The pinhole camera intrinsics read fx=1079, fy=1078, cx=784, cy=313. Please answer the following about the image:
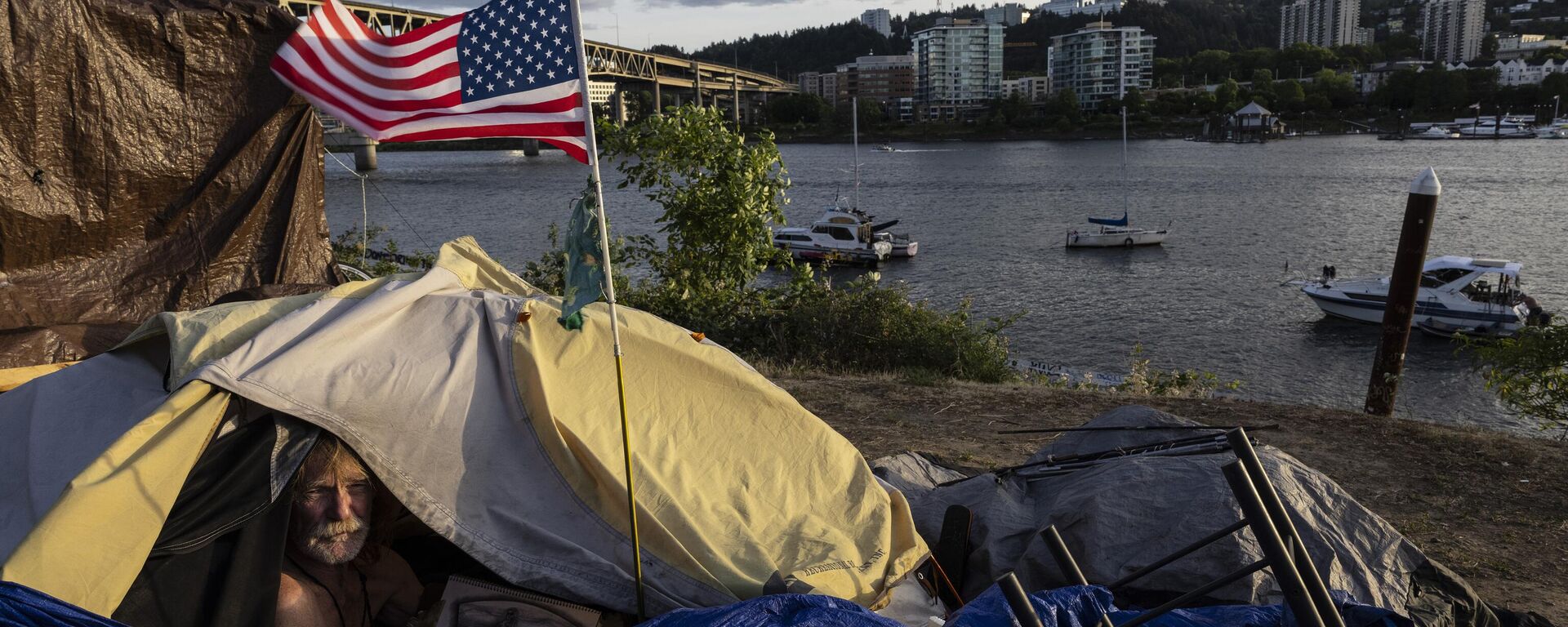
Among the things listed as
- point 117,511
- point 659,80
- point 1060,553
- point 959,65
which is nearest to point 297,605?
point 117,511

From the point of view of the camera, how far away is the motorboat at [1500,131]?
314 ft

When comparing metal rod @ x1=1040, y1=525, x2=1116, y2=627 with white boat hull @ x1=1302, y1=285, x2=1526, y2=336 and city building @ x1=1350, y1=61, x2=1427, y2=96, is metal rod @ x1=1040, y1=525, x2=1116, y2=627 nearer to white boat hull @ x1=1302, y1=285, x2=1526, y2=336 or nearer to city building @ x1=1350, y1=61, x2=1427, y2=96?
white boat hull @ x1=1302, y1=285, x2=1526, y2=336

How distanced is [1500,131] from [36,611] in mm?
116466

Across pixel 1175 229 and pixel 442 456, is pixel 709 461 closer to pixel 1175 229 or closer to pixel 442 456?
pixel 442 456

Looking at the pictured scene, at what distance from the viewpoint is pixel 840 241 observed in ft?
121

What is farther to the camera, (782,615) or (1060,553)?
(782,615)

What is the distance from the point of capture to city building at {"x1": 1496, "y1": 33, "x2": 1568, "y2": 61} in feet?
448

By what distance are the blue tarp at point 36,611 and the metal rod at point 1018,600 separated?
2.53 m

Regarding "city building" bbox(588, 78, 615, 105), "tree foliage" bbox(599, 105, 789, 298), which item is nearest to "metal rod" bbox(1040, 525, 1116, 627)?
"tree foliage" bbox(599, 105, 789, 298)

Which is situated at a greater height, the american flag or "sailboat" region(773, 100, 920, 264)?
the american flag

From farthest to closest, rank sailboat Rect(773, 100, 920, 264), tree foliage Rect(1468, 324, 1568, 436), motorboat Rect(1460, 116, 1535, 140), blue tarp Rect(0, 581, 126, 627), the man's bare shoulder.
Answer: motorboat Rect(1460, 116, 1535, 140) → sailboat Rect(773, 100, 920, 264) → tree foliage Rect(1468, 324, 1568, 436) → the man's bare shoulder → blue tarp Rect(0, 581, 126, 627)

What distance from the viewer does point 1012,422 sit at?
7.75 m

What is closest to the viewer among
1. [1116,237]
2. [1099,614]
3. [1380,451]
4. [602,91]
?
[1099,614]

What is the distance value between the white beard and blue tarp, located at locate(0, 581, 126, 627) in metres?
0.74
